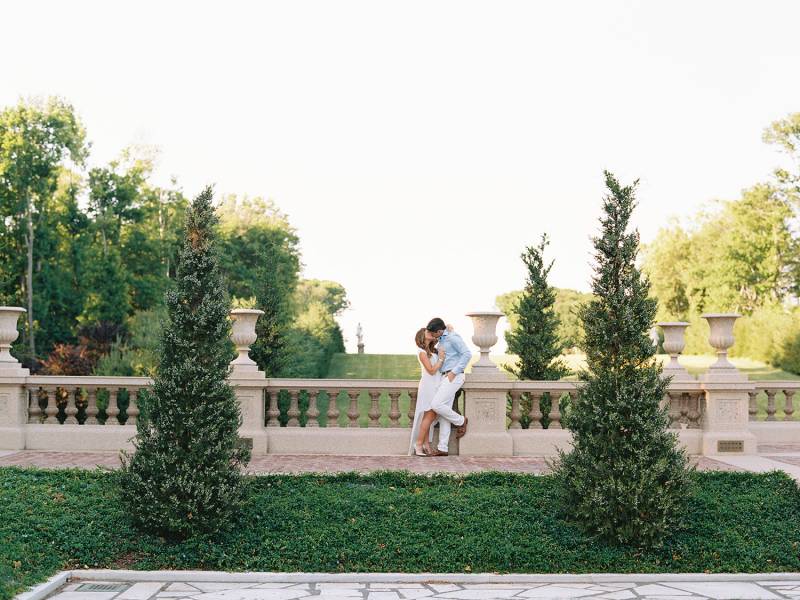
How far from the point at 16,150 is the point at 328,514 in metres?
39.2

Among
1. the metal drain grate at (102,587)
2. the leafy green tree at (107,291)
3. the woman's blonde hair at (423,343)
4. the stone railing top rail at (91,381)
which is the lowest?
the metal drain grate at (102,587)

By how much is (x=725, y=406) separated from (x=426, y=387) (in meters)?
4.85

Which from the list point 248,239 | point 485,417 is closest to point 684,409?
point 485,417

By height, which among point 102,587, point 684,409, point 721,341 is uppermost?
point 721,341

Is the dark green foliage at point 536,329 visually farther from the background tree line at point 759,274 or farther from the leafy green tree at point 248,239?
the leafy green tree at point 248,239

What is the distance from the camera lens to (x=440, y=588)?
7.67 meters

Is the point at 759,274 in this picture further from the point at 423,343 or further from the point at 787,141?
the point at 423,343

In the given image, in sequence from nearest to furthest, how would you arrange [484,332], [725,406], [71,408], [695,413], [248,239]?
[484,332], [71,408], [725,406], [695,413], [248,239]

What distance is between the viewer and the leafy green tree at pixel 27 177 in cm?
4206

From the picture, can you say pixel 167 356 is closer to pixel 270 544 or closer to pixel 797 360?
pixel 270 544

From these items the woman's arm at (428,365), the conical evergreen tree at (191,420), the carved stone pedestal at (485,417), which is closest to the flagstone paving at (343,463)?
the carved stone pedestal at (485,417)

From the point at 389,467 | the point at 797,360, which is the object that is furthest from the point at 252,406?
the point at 797,360

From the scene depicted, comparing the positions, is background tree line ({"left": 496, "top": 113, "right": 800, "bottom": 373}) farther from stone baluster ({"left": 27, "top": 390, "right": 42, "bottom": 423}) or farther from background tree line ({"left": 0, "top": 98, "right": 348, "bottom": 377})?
stone baluster ({"left": 27, "top": 390, "right": 42, "bottom": 423})

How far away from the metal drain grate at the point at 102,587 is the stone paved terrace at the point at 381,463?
11.4ft
